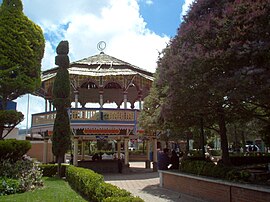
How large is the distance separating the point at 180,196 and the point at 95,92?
1676 cm

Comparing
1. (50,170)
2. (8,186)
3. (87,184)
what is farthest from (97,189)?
(50,170)

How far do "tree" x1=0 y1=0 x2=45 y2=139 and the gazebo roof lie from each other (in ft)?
24.6

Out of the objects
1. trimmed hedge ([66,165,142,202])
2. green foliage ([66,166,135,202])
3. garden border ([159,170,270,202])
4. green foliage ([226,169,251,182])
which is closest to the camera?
trimmed hedge ([66,165,142,202])

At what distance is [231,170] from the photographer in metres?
11.0

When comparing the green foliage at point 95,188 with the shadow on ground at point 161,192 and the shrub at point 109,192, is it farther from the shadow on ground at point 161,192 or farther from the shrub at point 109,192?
the shadow on ground at point 161,192

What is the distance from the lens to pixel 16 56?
46.0 ft

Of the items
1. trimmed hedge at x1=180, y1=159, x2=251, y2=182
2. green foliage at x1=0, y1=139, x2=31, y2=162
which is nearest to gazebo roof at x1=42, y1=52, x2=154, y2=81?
green foliage at x1=0, y1=139, x2=31, y2=162

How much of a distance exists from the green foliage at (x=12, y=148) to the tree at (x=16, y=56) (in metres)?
0.87

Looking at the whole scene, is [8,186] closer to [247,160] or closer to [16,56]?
[16,56]

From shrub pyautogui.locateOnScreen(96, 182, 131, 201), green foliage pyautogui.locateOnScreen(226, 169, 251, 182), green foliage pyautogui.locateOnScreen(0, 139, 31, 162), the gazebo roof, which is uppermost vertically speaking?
the gazebo roof

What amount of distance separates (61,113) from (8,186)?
769 centimetres

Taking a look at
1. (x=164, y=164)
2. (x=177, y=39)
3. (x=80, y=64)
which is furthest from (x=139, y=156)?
(x=177, y=39)

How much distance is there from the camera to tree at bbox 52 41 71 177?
737 inches

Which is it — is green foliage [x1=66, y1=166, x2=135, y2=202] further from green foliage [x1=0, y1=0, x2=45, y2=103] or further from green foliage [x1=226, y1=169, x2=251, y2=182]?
green foliage [x1=0, y1=0, x2=45, y2=103]
